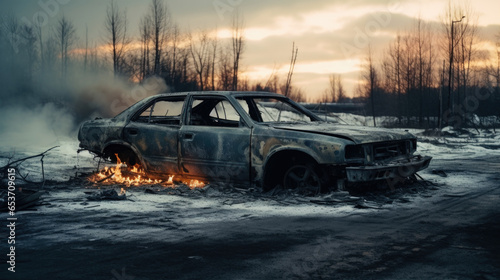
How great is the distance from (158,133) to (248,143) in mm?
1562

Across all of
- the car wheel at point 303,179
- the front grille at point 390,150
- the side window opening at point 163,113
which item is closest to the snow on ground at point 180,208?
the car wheel at point 303,179

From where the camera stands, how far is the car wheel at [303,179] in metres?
6.27

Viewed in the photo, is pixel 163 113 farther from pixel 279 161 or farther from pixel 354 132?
pixel 354 132

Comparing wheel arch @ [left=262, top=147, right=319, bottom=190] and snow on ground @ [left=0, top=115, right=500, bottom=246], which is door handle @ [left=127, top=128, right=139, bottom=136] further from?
wheel arch @ [left=262, top=147, right=319, bottom=190]

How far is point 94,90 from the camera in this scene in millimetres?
30359

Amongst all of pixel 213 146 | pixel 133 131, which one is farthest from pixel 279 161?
pixel 133 131

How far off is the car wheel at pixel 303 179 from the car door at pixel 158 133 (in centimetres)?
170

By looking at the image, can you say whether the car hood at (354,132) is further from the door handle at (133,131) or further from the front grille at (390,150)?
the door handle at (133,131)

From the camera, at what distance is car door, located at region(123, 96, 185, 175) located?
7125 millimetres

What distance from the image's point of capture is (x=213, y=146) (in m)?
6.71

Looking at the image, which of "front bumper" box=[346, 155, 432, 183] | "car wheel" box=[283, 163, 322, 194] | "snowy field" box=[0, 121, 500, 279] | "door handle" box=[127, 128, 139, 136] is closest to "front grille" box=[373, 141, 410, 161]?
"front bumper" box=[346, 155, 432, 183]

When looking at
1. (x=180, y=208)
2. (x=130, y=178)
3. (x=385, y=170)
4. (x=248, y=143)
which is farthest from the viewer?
(x=130, y=178)

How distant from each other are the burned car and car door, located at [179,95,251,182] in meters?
0.01

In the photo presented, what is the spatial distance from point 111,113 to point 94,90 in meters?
3.42
